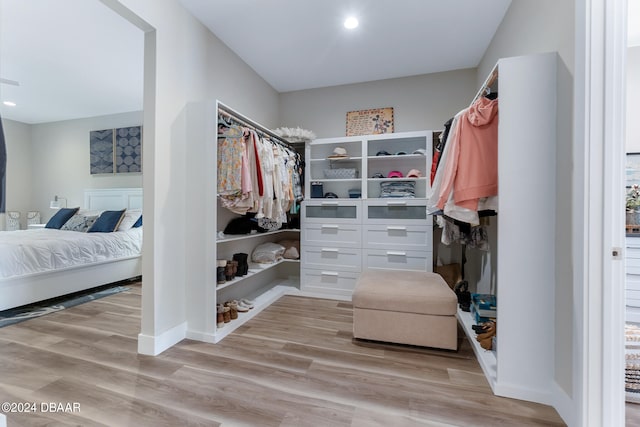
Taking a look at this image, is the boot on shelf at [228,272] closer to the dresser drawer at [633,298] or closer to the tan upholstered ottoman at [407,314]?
the tan upholstered ottoman at [407,314]

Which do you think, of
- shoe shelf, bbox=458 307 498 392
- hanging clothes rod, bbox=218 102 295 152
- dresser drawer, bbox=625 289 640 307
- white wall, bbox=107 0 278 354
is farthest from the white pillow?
dresser drawer, bbox=625 289 640 307

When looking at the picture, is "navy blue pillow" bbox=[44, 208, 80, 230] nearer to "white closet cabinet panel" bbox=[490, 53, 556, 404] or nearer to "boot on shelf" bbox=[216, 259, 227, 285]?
"boot on shelf" bbox=[216, 259, 227, 285]

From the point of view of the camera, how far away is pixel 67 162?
4.96m

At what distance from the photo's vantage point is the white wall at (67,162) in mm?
4605

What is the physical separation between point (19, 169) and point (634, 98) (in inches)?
353

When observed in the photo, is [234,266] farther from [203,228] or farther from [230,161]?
[230,161]

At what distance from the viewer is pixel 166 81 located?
1.87 m

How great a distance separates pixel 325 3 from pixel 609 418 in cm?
286

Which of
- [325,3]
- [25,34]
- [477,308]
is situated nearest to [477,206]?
[477,308]

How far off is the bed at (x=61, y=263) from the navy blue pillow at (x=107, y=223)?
16 centimetres

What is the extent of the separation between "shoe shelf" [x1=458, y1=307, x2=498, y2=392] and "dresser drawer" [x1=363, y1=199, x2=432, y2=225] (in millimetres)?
990

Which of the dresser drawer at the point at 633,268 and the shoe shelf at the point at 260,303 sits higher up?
the dresser drawer at the point at 633,268

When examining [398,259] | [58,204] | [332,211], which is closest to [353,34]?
[332,211]

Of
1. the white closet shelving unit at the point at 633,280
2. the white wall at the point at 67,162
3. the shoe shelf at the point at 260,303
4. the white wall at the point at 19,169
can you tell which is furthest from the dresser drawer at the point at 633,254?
the white wall at the point at 19,169
